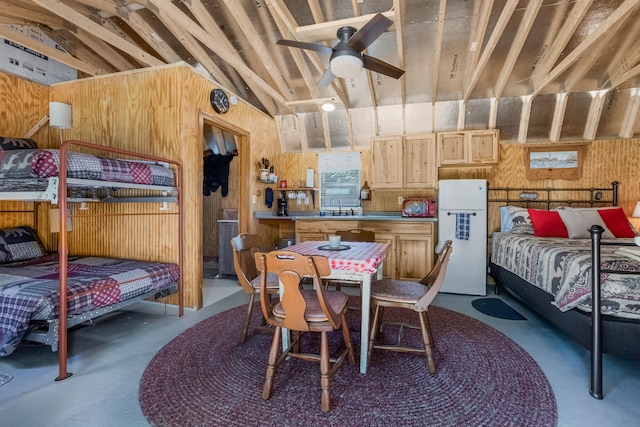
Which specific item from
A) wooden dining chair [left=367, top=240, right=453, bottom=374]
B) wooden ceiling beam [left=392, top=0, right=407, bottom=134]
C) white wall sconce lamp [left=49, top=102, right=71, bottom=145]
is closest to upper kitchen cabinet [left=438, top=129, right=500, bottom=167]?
wooden ceiling beam [left=392, top=0, right=407, bottom=134]

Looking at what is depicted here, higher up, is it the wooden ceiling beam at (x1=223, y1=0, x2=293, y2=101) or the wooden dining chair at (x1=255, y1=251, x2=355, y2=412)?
the wooden ceiling beam at (x1=223, y1=0, x2=293, y2=101)

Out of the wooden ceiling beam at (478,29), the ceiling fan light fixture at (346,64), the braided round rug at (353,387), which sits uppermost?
the wooden ceiling beam at (478,29)

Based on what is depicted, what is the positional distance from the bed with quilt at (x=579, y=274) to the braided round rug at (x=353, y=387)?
451 mm

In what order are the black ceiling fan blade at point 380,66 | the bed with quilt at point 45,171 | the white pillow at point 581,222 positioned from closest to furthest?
the bed with quilt at point 45,171 → the black ceiling fan blade at point 380,66 → the white pillow at point 581,222

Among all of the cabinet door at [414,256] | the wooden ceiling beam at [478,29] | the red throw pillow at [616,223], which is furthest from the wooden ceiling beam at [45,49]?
the red throw pillow at [616,223]

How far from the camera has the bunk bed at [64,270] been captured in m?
2.15

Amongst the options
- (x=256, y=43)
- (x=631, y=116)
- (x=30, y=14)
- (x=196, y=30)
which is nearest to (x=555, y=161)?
(x=631, y=116)

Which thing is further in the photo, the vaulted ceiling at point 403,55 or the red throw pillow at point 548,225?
the red throw pillow at point 548,225

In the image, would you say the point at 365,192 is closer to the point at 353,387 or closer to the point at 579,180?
the point at 579,180

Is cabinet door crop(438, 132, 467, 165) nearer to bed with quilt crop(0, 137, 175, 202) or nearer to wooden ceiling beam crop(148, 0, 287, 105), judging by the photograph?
wooden ceiling beam crop(148, 0, 287, 105)

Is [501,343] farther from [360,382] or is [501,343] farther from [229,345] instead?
[229,345]

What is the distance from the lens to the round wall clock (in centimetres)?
386

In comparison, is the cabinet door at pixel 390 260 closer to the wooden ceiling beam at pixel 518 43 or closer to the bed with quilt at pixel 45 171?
the wooden ceiling beam at pixel 518 43

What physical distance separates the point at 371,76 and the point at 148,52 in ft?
9.51
